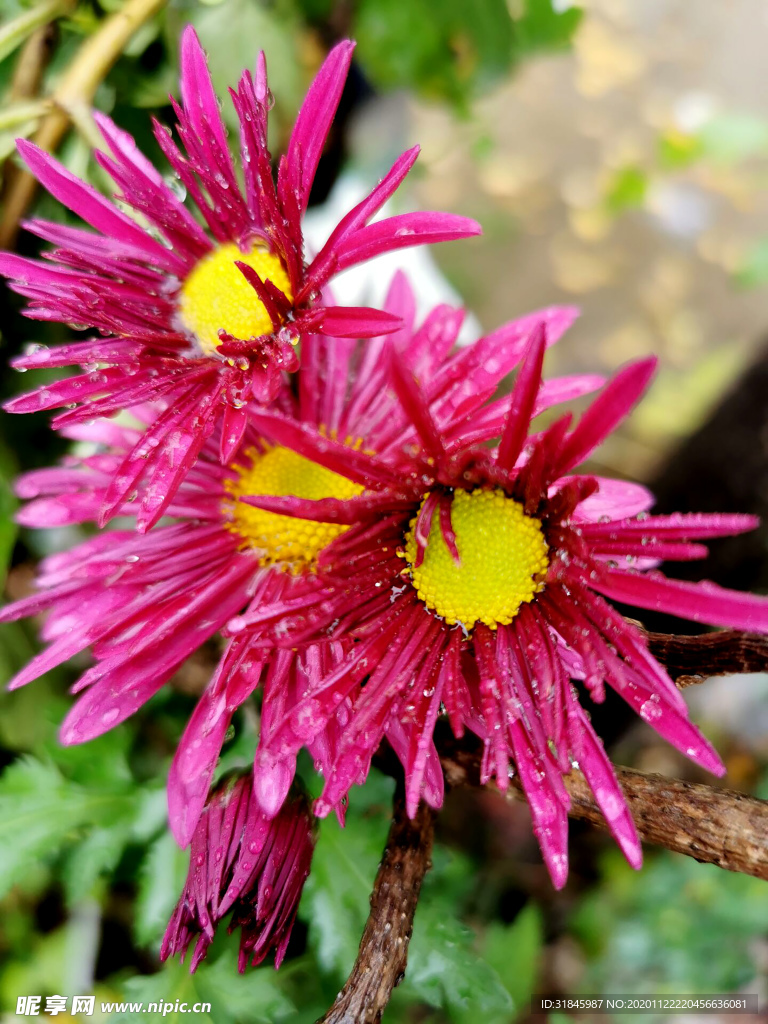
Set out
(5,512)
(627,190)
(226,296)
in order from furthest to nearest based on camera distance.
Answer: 1. (627,190)
2. (5,512)
3. (226,296)

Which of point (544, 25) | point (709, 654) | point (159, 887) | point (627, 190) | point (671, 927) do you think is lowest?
point (671, 927)

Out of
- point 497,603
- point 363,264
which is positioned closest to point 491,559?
point 497,603

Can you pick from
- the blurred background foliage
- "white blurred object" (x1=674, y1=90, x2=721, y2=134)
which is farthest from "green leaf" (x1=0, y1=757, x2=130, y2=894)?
"white blurred object" (x1=674, y1=90, x2=721, y2=134)

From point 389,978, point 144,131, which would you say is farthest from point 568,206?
point 389,978

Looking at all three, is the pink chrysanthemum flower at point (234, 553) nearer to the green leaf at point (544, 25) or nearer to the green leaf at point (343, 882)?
the green leaf at point (343, 882)

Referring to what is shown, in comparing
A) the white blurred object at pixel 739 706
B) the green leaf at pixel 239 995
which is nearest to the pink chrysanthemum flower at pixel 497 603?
the green leaf at pixel 239 995

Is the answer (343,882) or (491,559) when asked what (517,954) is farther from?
(491,559)
